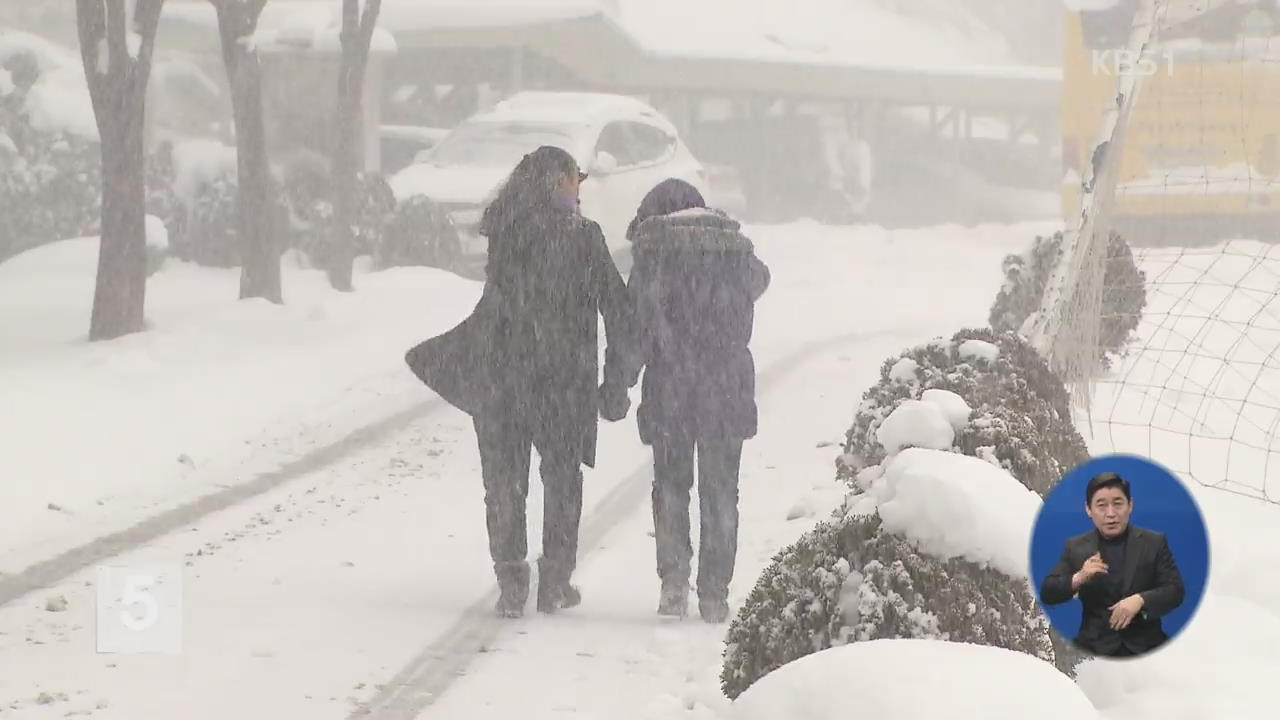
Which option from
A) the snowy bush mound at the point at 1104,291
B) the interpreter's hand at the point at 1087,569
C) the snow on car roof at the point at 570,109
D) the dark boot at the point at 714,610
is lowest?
the dark boot at the point at 714,610

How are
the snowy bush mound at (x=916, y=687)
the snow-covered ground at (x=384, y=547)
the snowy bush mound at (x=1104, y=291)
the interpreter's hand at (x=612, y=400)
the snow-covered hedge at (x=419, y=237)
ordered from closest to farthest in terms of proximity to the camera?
the snowy bush mound at (x=916, y=687) → the snow-covered ground at (x=384, y=547) → the interpreter's hand at (x=612, y=400) → the snowy bush mound at (x=1104, y=291) → the snow-covered hedge at (x=419, y=237)

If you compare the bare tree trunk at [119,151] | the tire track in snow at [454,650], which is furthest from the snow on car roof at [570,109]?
the tire track in snow at [454,650]

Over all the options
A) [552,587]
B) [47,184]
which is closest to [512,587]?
[552,587]

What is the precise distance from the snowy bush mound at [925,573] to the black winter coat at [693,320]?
2.14 meters

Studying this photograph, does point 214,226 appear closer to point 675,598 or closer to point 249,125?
point 249,125

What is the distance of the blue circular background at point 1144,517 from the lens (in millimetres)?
2764

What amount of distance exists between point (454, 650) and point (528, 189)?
196 cm

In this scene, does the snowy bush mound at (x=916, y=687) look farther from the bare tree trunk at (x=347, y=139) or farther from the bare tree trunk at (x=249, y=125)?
the bare tree trunk at (x=347, y=139)

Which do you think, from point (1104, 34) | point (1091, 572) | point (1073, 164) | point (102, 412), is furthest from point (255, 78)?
point (1091, 572)

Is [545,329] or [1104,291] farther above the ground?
[545,329]

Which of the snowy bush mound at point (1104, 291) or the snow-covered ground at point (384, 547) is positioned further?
the snowy bush mound at point (1104, 291)

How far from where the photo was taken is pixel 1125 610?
284cm

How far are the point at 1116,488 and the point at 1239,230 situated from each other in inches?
913

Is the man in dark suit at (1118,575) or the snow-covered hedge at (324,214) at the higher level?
the man in dark suit at (1118,575)
